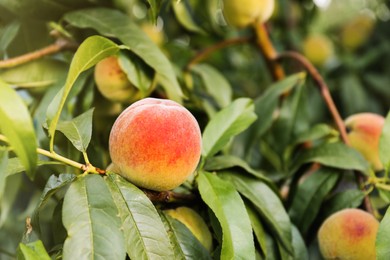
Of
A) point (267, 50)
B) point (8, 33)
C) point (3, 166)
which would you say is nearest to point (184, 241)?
point (3, 166)

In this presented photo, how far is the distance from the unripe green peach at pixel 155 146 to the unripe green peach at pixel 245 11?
603mm

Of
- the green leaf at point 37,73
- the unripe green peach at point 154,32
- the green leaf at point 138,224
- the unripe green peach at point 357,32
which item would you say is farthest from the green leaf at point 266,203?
the unripe green peach at point 357,32

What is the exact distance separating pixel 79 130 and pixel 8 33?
0.46 metres

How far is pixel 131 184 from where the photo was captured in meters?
0.77

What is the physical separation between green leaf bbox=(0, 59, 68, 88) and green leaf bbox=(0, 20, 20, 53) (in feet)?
0.19

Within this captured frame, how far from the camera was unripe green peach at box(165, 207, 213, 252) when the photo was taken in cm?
90

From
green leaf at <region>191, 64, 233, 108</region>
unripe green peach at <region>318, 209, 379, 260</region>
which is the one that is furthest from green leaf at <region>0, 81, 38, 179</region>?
green leaf at <region>191, 64, 233, 108</region>

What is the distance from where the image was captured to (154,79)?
1085 millimetres

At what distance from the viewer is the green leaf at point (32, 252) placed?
67 cm

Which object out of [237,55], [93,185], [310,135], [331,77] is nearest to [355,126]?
[310,135]

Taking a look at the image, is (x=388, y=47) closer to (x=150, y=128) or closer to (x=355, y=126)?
(x=355, y=126)

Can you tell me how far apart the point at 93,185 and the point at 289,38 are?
143cm

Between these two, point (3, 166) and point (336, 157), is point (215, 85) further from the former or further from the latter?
point (3, 166)

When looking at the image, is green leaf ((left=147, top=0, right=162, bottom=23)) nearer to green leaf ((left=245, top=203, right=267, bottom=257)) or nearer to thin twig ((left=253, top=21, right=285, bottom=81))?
green leaf ((left=245, top=203, right=267, bottom=257))
